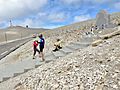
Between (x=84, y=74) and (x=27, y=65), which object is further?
(x=27, y=65)

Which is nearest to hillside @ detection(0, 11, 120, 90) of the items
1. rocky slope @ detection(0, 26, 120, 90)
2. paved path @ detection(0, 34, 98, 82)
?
rocky slope @ detection(0, 26, 120, 90)

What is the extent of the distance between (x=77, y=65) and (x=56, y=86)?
160cm

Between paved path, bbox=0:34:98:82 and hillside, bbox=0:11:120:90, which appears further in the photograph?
paved path, bbox=0:34:98:82

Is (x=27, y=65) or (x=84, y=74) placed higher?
(x=84, y=74)

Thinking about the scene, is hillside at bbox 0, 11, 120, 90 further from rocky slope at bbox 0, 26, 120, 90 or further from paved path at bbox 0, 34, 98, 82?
paved path at bbox 0, 34, 98, 82

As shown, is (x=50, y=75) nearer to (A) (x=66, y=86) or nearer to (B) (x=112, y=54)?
(A) (x=66, y=86)

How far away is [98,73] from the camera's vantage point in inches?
412

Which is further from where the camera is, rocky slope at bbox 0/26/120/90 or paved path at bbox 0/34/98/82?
paved path at bbox 0/34/98/82

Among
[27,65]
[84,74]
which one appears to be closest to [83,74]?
[84,74]

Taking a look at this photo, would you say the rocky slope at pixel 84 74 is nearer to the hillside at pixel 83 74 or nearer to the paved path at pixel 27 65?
the hillside at pixel 83 74

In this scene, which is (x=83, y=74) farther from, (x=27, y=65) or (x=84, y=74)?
(x=27, y=65)

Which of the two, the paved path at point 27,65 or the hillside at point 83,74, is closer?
the hillside at point 83,74

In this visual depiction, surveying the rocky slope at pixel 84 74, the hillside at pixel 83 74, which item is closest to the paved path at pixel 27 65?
the hillside at pixel 83 74

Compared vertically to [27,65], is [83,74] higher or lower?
higher
